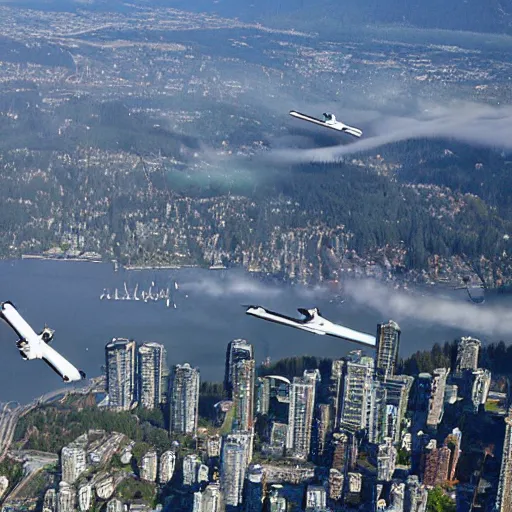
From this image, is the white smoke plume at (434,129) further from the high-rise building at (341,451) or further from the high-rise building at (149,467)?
the high-rise building at (149,467)

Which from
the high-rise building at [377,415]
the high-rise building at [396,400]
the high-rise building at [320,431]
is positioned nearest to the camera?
the high-rise building at [320,431]

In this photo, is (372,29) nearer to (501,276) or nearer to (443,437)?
(501,276)

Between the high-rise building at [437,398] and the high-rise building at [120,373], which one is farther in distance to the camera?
the high-rise building at [120,373]

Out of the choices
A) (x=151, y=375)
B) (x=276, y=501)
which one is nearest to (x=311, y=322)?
(x=276, y=501)

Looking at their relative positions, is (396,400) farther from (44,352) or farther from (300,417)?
(44,352)

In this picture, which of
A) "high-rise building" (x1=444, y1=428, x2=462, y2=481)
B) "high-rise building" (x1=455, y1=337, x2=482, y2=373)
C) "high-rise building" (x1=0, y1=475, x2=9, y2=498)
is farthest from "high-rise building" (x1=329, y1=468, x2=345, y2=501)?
"high-rise building" (x1=0, y1=475, x2=9, y2=498)

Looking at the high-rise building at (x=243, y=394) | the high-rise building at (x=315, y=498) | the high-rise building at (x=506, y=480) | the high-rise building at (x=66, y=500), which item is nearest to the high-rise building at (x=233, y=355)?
the high-rise building at (x=243, y=394)
